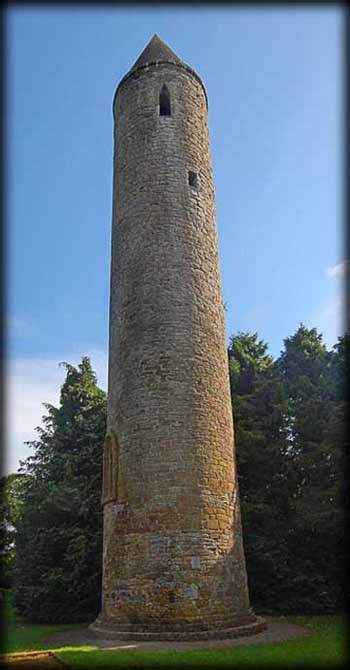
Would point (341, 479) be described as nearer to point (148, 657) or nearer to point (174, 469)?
point (174, 469)

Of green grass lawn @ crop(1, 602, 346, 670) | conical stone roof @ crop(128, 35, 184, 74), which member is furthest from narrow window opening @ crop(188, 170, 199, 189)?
green grass lawn @ crop(1, 602, 346, 670)

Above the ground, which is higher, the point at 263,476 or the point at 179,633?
the point at 263,476

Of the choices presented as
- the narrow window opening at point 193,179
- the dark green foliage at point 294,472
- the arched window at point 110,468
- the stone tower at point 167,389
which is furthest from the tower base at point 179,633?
the narrow window opening at point 193,179

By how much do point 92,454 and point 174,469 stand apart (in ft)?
35.7

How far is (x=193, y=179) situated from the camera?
1847 cm

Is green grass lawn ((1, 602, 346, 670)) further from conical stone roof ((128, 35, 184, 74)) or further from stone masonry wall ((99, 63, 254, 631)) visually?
conical stone roof ((128, 35, 184, 74))

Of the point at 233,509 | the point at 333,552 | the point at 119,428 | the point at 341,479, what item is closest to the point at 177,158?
the point at 119,428

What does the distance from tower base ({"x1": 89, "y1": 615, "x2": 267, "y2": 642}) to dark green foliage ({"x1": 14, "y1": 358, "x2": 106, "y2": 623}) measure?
7.46 metres

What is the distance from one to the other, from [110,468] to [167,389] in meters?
2.75

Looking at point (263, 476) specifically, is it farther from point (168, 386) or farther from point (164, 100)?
point (164, 100)

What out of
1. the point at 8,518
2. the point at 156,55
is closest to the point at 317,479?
the point at 156,55

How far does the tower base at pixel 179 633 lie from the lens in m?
13.2

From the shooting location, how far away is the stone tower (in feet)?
46.4

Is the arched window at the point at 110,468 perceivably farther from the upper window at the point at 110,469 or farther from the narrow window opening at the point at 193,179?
the narrow window opening at the point at 193,179
